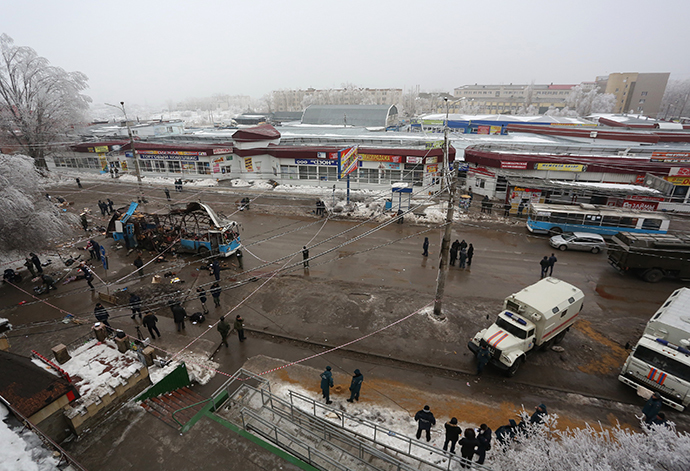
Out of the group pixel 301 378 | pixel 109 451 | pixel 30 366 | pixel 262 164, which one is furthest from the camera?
pixel 262 164

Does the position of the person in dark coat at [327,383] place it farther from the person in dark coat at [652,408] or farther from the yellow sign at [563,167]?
the yellow sign at [563,167]

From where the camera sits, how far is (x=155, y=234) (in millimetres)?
21250

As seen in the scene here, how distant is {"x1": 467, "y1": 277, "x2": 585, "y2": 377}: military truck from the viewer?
35.4 ft

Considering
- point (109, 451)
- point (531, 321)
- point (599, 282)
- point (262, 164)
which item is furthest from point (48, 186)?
point (599, 282)

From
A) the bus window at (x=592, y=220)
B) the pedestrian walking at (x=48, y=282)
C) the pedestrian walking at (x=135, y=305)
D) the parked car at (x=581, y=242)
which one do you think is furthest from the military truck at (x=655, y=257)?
the pedestrian walking at (x=48, y=282)

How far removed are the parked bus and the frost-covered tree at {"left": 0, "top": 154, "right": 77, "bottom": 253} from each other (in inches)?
1182

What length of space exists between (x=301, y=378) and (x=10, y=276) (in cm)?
1839

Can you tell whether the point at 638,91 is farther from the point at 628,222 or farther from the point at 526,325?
the point at 526,325

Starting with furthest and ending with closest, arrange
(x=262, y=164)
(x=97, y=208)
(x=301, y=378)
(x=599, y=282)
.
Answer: (x=262, y=164)
(x=97, y=208)
(x=599, y=282)
(x=301, y=378)

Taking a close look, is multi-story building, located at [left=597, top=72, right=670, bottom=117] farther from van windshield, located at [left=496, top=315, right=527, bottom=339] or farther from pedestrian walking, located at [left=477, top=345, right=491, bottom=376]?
pedestrian walking, located at [left=477, top=345, right=491, bottom=376]

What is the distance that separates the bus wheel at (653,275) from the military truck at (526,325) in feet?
27.7

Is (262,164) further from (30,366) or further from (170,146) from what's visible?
(30,366)

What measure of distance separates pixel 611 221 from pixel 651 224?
2.05m

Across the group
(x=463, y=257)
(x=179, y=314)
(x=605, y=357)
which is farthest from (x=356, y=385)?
(x=463, y=257)
